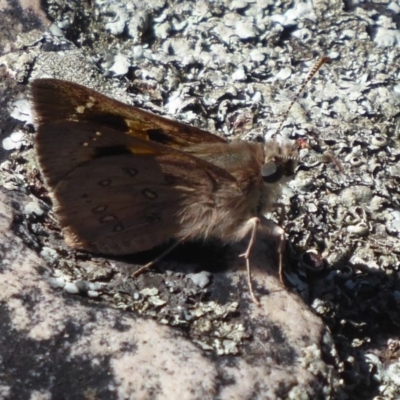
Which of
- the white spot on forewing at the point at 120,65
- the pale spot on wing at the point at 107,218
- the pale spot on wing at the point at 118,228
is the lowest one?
the pale spot on wing at the point at 118,228

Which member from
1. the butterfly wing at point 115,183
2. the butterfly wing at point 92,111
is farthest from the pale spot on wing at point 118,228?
the butterfly wing at point 92,111

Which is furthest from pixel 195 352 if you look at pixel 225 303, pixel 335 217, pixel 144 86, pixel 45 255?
pixel 144 86

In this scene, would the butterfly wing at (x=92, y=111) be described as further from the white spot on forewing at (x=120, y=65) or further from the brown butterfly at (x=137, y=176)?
the white spot on forewing at (x=120, y=65)

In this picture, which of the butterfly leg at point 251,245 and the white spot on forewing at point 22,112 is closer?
the butterfly leg at point 251,245

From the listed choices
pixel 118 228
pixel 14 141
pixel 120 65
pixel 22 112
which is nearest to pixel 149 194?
pixel 118 228

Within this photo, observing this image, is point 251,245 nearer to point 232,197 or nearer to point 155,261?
point 232,197

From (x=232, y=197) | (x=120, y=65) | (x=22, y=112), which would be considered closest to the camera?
(x=232, y=197)
